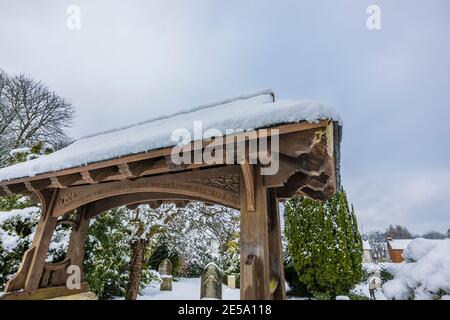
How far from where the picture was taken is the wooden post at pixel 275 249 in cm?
269

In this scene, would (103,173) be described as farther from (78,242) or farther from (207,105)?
(207,105)

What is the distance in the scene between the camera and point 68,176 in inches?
102

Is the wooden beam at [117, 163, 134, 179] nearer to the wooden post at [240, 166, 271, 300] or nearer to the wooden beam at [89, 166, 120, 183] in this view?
the wooden beam at [89, 166, 120, 183]

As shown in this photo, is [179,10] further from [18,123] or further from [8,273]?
[8,273]

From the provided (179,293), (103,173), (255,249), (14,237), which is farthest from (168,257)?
(255,249)

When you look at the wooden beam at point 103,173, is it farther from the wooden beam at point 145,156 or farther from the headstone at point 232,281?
the headstone at point 232,281

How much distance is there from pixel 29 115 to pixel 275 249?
498 inches

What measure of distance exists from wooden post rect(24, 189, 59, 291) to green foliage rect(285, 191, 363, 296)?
6521 millimetres

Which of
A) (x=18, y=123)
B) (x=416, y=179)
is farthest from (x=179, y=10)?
(x=416, y=179)

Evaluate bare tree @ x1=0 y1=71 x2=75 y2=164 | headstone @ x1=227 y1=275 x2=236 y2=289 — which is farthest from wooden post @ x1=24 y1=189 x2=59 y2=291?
bare tree @ x1=0 y1=71 x2=75 y2=164

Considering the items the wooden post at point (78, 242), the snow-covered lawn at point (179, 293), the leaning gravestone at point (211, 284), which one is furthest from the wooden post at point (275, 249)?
the snow-covered lawn at point (179, 293)

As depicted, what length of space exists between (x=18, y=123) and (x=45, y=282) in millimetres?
10524
